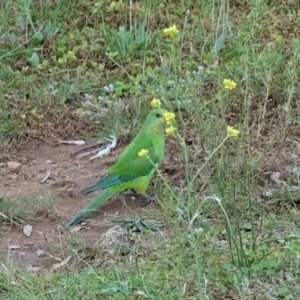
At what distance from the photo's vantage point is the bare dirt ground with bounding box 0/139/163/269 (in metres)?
4.09

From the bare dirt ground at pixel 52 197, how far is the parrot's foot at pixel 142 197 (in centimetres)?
3

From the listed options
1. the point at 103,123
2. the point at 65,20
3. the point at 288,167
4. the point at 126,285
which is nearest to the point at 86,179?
the point at 103,123

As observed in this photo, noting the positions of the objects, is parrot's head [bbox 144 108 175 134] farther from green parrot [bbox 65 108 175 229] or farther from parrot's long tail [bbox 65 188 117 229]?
parrot's long tail [bbox 65 188 117 229]

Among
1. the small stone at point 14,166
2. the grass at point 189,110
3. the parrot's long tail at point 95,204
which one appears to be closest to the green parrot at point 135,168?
the parrot's long tail at point 95,204

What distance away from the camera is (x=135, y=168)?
4.32m

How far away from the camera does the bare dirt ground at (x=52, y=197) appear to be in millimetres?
4094

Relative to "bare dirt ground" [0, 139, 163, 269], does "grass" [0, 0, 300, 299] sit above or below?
above

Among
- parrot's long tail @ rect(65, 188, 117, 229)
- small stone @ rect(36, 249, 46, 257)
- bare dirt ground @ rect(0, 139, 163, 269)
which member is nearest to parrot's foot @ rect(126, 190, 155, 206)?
bare dirt ground @ rect(0, 139, 163, 269)

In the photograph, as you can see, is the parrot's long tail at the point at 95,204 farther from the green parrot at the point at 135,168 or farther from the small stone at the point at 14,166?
the small stone at the point at 14,166

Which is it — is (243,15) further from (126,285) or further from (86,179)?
(126,285)

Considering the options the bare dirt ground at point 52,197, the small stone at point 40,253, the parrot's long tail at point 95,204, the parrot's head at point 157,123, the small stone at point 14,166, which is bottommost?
the small stone at point 14,166

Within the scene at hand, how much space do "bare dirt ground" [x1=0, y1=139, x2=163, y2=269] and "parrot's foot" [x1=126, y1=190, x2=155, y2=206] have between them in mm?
29

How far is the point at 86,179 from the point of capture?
15.5 feet

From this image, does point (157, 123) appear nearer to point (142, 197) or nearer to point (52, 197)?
point (142, 197)
